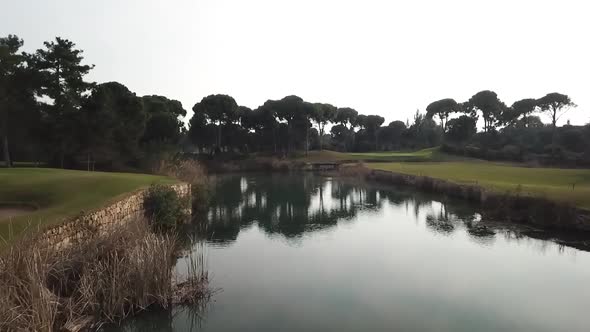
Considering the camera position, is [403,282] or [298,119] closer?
[403,282]

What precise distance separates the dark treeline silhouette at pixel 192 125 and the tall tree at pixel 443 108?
9.8 inches

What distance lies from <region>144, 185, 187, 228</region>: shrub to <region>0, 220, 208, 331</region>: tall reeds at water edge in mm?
6547

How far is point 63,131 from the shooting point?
27.6m

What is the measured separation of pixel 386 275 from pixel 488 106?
71.3 meters

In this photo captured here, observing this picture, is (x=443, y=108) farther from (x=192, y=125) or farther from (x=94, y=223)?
(x=94, y=223)

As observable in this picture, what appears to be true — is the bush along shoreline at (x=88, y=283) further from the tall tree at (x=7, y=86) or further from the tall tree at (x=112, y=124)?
the tall tree at (x=7, y=86)

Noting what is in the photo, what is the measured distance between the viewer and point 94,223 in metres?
12.3

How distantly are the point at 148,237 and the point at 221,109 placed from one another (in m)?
62.1

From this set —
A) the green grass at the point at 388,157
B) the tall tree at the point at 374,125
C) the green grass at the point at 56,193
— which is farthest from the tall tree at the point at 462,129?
the green grass at the point at 56,193

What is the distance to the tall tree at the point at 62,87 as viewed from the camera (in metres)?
27.8

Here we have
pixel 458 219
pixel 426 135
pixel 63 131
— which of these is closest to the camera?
pixel 458 219

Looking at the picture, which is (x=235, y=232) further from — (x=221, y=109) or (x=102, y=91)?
(x=221, y=109)

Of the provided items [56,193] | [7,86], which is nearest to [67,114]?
[7,86]

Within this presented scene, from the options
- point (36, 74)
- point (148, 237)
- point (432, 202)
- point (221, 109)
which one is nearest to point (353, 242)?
point (148, 237)
